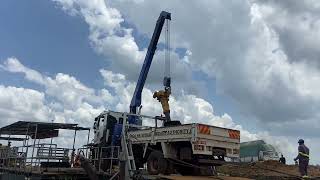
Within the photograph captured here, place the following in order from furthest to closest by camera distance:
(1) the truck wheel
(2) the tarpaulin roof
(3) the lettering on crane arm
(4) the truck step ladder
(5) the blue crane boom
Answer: (5) the blue crane boom < (2) the tarpaulin roof < (1) the truck wheel < (4) the truck step ladder < (3) the lettering on crane arm

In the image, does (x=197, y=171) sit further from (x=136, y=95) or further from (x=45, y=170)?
(x=136, y=95)

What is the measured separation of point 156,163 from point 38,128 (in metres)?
9.30

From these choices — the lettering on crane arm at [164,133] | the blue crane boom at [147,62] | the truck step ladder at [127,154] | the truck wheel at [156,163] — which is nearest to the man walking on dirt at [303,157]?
the lettering on crane arm at [164,133]

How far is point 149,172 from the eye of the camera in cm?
1628

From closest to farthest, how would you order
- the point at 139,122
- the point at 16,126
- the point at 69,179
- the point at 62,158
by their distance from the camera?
the point at 69,179, the point at 139,122, the point at 62,158, the point at 16,126

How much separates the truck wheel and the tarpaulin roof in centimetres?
631

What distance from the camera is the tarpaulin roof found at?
2144 cm

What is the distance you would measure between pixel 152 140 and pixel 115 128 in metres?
2.84

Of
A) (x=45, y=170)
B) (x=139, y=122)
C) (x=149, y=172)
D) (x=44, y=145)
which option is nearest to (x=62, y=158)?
(x=44, y=145)

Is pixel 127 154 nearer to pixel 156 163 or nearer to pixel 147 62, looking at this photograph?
pixel 156 163

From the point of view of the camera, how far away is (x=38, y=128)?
76.4 ft

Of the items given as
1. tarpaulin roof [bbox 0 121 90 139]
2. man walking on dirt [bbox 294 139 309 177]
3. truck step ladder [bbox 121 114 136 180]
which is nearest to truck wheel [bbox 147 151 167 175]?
truck step ladder [bbox 121 114 136 180]

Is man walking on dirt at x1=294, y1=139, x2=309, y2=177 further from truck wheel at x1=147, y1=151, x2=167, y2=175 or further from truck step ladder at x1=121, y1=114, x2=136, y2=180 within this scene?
truck step ladder at x1=121, y1=114, x2=136, y2=180

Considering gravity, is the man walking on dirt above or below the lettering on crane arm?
below
